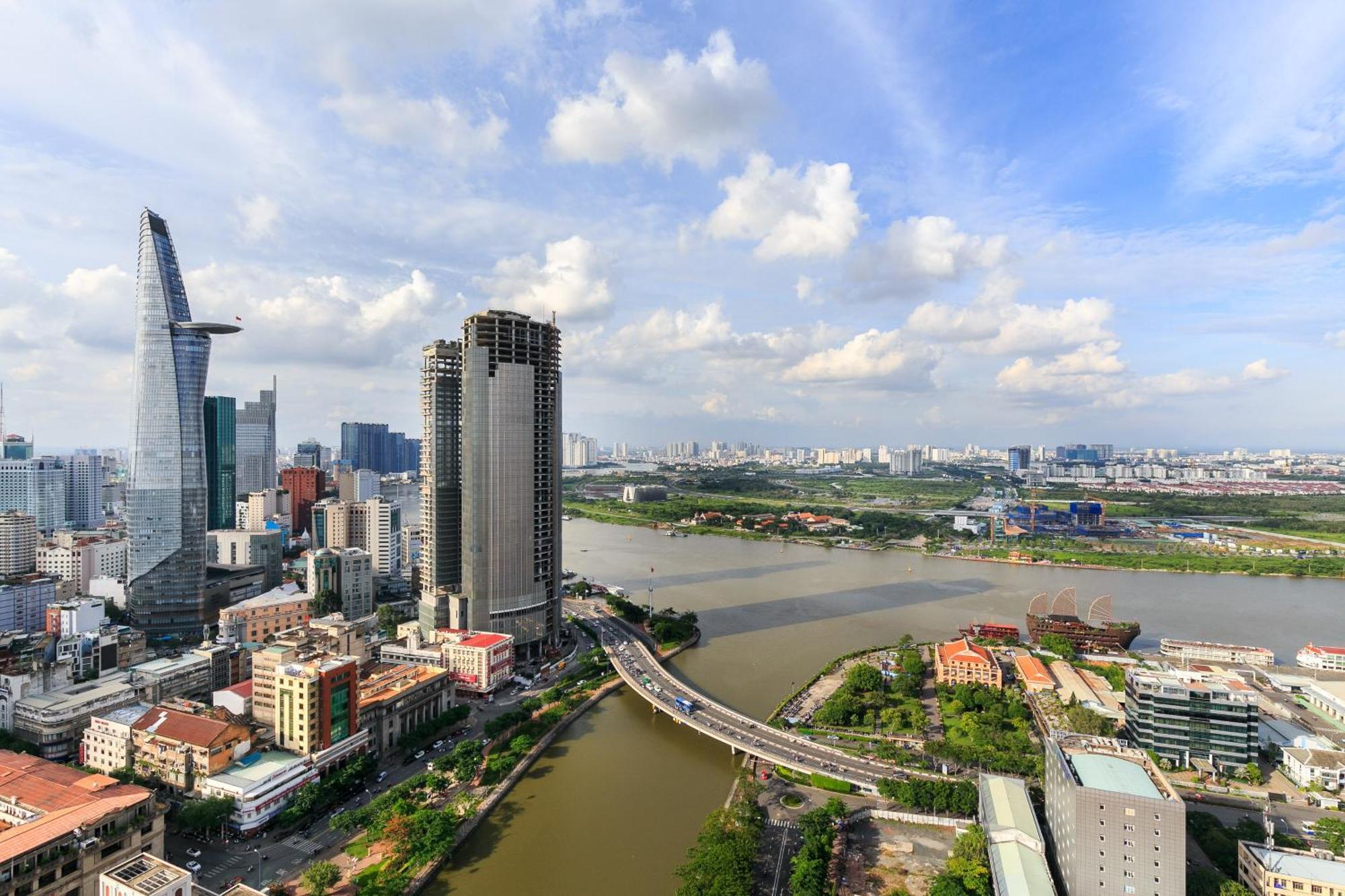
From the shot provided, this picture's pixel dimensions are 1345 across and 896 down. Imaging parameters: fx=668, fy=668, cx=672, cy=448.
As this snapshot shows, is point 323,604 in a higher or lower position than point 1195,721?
higher

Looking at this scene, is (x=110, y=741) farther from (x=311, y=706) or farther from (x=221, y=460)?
(x=221, y=460)

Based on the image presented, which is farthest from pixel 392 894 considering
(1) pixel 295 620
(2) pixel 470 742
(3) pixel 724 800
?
(1) pixel 295 620

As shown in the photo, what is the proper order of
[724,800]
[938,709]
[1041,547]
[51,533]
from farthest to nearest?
[1041,547], [51,533], [938,709], [724,800]

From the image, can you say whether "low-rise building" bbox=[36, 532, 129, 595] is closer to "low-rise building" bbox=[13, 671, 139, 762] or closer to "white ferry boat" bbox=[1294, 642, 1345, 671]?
"low-rise building" bbox=[13, 671, 139, 762]

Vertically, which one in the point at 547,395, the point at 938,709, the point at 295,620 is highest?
the point at 547,395

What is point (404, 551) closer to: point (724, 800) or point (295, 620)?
point (295, 620)

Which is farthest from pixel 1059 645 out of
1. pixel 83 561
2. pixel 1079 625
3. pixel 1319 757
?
pixel 83 561

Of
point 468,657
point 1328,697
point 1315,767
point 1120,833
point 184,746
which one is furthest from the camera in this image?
point 468,657
